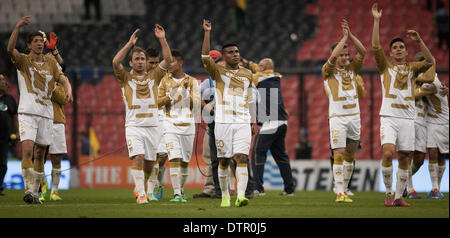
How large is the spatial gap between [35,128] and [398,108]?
17.6 ft

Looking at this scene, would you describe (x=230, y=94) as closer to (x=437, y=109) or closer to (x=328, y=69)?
(x=328, y=69)

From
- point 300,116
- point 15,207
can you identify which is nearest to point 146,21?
point 300,116

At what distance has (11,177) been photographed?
16.2 meters

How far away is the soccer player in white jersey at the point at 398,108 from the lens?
9.38m

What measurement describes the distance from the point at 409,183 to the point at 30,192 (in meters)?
7.03

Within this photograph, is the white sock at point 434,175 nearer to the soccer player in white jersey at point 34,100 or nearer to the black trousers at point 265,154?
the black trousers at point 265,154

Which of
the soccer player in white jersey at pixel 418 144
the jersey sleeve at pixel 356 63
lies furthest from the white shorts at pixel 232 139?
the soccer player in white jersey at pixel 418 144

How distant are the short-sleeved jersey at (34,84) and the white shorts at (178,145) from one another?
1.94 metres

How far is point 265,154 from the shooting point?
12859 mm

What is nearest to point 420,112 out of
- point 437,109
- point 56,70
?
point 437,109

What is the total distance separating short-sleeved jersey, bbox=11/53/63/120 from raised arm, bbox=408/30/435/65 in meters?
5.37

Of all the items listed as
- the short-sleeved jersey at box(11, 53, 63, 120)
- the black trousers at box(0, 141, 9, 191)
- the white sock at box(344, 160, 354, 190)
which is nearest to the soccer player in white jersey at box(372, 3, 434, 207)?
the white sock at box(344, 160, 354, 190)

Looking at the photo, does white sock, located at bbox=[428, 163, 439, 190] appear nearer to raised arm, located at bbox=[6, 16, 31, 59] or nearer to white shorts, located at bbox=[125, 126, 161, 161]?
white shorts, located at bbox=[125, 126, 161, 161]
